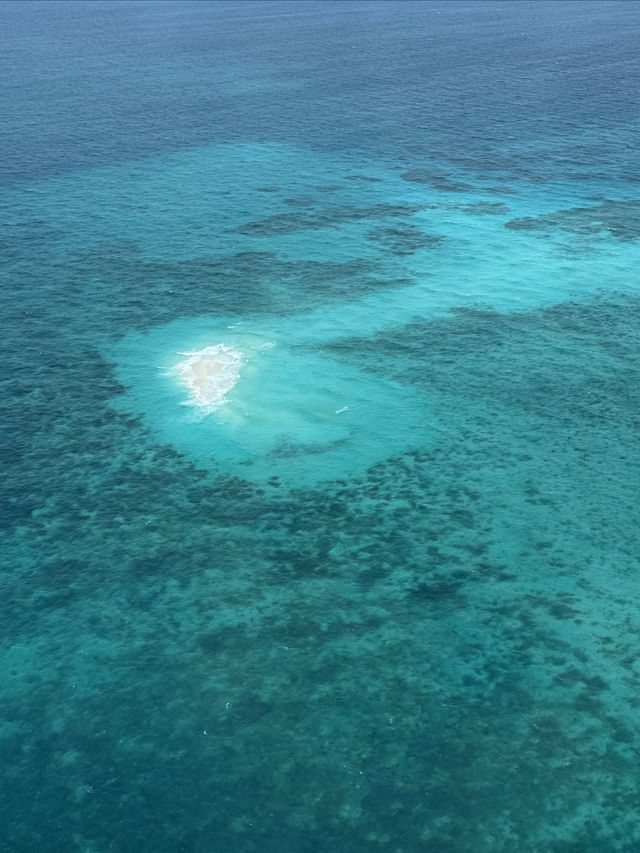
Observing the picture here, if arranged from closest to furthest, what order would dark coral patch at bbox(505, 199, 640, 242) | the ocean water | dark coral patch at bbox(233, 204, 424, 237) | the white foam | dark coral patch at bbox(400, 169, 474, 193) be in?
1. the ocean water
2. the white foam
3. dark coral patch at bbox(505, 199, 640, 242)
4. dark coral patch at bbox(233, 204, 424, 237)
5. dark coral patch at bbox(400, 169, 474, 193)

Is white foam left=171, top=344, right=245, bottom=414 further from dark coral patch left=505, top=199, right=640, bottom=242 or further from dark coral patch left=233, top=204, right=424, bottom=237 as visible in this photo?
dark coral patch left=505, top=199, right=640, bottom=242

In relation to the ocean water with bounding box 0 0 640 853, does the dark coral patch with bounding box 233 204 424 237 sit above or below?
above

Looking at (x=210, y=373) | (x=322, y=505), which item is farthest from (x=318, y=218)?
(x=322, y=505)

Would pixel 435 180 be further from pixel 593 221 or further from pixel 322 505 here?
pixel 322 505

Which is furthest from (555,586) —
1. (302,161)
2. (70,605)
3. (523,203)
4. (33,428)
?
(302,161)

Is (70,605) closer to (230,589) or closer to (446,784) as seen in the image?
(230,589)

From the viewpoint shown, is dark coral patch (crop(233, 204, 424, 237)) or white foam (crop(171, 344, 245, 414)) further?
dark coral patch (crop(233, 204, 424, 237))

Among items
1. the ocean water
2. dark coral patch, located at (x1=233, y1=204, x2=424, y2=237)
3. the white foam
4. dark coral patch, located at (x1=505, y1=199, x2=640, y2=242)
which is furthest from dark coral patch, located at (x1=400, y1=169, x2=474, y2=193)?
the white foam
